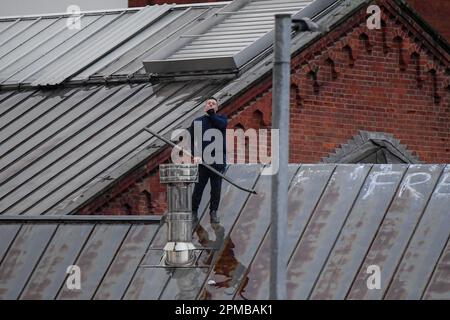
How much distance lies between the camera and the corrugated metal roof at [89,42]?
36.7 m

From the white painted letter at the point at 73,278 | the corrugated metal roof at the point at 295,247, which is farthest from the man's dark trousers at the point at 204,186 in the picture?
the white painted letter at the point at 73,278

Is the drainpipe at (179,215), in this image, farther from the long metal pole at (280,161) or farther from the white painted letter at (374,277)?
the long metal pole at (280,161)

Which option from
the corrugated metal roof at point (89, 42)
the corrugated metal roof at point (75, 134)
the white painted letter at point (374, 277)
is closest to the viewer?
Answer: the white painted letter at point (374, 277)

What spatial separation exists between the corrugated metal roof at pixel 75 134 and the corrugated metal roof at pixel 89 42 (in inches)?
29.4

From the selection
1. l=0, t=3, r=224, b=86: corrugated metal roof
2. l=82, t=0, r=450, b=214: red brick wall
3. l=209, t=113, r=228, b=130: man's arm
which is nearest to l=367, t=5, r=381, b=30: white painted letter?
l=82, t=0, r=450, b=214: red brick wall

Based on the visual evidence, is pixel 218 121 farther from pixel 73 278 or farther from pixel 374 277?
pixel 374 277

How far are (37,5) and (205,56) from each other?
62.1 feet

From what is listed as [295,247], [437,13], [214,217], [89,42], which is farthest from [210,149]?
[437,13]

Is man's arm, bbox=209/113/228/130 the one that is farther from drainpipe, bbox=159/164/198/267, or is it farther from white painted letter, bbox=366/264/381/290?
white painted letter, bbox=366/264/381/290

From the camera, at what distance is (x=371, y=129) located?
3488 centimetres

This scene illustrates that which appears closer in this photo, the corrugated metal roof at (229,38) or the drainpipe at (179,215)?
the drainpipe at (179,215)

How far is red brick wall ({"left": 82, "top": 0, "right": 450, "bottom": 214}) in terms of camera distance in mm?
33406
